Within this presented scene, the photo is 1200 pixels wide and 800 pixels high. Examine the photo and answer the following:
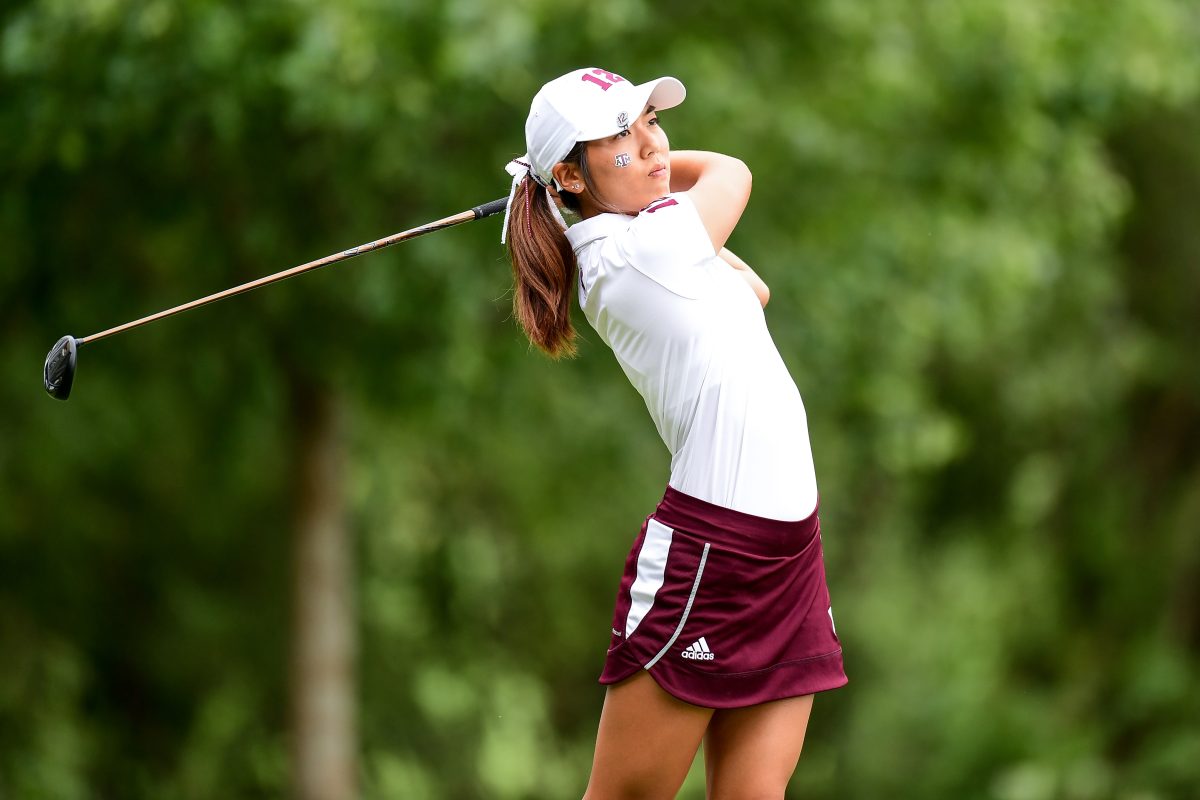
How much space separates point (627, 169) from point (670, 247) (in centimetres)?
23

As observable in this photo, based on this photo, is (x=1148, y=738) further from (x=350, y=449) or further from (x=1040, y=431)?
(x=350, y=449)

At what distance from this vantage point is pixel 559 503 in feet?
37.8

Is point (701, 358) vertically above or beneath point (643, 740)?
A: above

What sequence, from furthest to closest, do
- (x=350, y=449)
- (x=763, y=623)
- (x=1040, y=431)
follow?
1. (x=1040, y=431)
2. (x=350, y=449)
3. (x=763, y=623)

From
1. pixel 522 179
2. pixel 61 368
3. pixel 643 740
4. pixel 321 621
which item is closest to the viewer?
pixel 643 740

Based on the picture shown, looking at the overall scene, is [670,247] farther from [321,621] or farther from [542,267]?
[321,621]

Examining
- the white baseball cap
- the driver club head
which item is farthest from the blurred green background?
the white baseball cap

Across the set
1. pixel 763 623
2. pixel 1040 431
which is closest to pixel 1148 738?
pixel 1040 431

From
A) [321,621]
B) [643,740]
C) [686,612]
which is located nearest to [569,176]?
[686,612]

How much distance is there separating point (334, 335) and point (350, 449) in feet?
7.74

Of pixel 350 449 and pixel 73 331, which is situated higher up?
pixel 73 331

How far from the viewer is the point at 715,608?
9.30 feet

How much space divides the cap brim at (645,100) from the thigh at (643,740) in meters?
0.97

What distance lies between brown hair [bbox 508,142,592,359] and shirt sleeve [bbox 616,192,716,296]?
0.19 m
